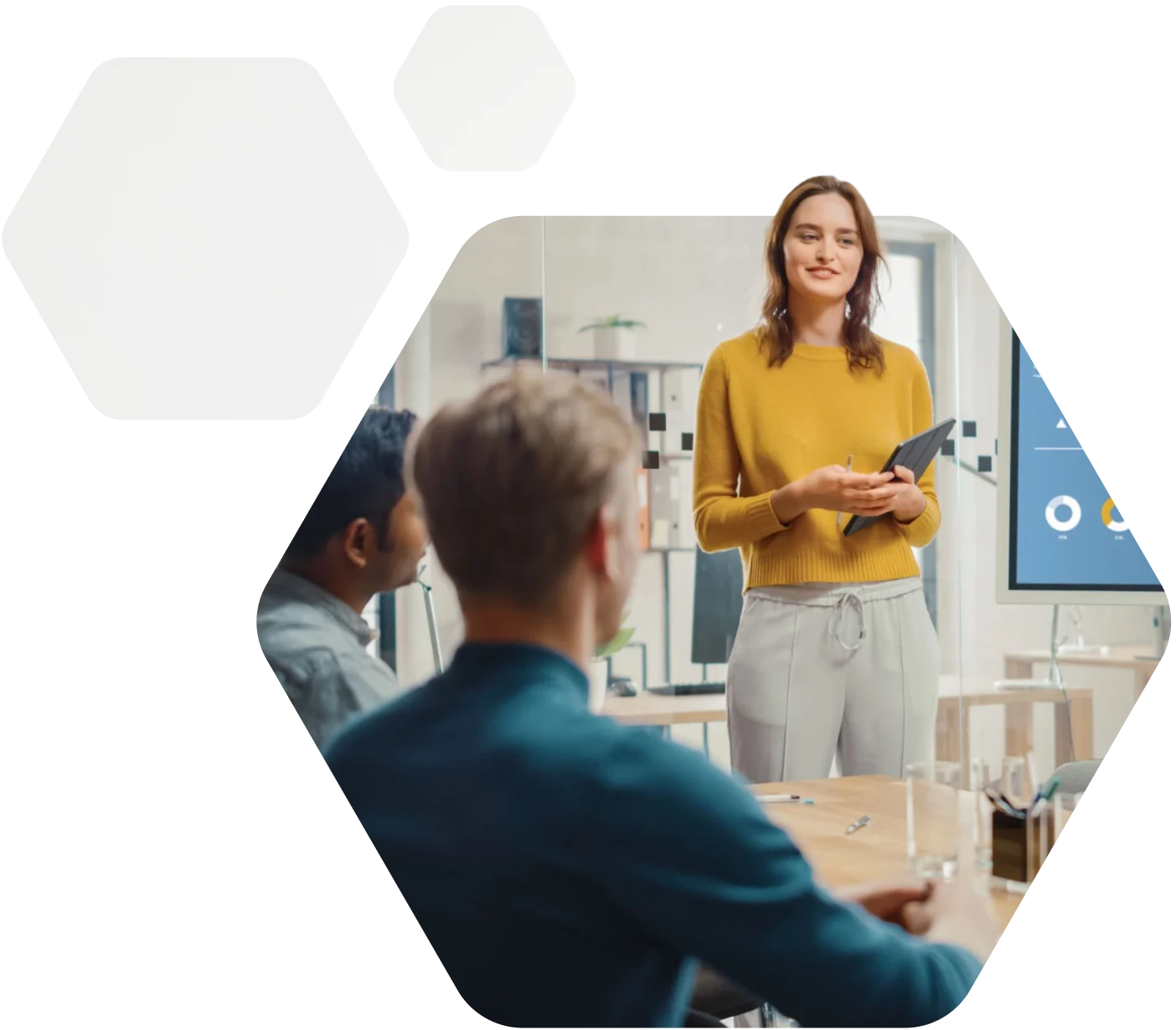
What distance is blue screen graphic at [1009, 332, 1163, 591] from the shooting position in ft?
7.19

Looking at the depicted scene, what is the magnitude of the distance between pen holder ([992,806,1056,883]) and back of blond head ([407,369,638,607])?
619mm

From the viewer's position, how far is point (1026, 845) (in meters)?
1.10

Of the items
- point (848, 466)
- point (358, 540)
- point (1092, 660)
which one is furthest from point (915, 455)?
point (1092, 660)

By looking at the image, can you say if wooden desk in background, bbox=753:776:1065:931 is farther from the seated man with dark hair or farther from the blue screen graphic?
the blue screen graphic

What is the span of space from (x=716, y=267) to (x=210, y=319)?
1383 mm

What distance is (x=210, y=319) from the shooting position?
1070 mm

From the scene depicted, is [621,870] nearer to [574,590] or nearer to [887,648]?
[574,590]

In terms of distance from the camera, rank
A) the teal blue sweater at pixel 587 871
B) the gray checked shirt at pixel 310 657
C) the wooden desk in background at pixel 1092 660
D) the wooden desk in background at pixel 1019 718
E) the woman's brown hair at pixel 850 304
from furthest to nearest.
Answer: the wooden desk in background at pixel 1092 660 → the wooden desk in background at pixel 1019 718 → the woman's brown hair at pixel 850 304 → the gray checked shirt at pixel 310 657 → the teal blue sweater at pixel 587 871

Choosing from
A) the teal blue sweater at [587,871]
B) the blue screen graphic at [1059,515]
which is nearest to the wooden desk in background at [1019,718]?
the blue screen graphic at [1059,515]

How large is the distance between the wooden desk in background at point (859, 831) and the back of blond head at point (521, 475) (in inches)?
17.2

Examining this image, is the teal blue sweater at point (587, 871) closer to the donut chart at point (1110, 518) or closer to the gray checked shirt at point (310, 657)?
the gray checked shirt at point (310, 657)

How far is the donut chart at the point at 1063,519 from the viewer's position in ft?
7.29

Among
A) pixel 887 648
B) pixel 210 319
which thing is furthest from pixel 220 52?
pixel 887 648

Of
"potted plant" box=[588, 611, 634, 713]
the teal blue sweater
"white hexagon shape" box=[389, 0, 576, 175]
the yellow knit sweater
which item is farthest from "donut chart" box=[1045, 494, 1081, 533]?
the teal blue sweater
